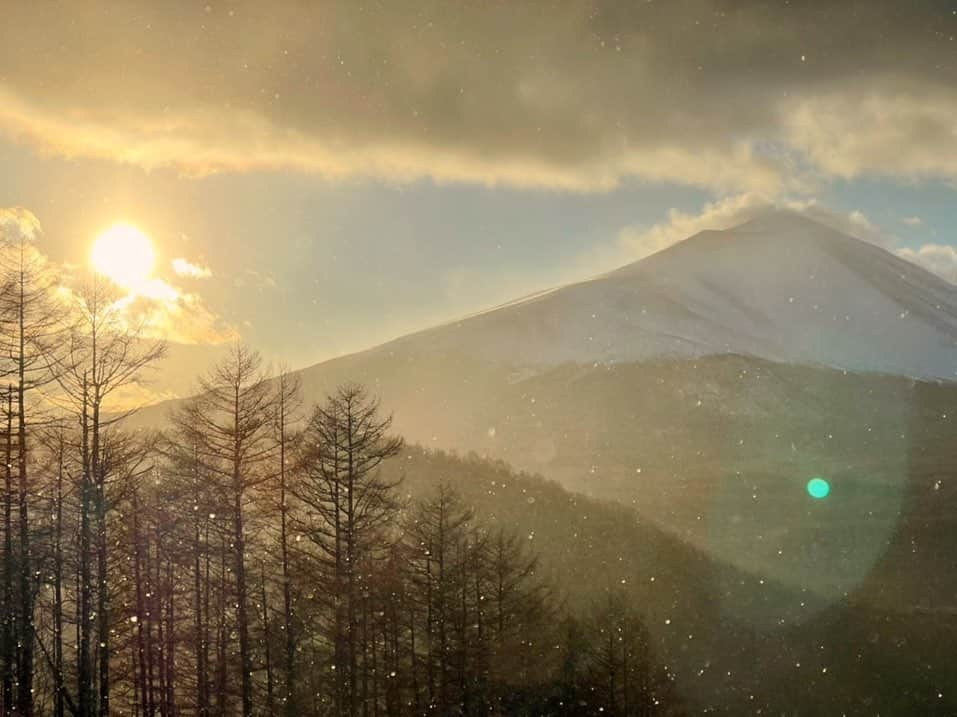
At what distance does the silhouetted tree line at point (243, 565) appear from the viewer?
2058cm

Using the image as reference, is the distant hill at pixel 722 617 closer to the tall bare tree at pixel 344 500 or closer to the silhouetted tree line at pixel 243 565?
the silhouetted tree line at pixel 243 565

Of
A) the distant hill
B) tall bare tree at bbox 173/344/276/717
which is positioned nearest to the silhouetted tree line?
tall bare tree at bbox 173/344/276/717

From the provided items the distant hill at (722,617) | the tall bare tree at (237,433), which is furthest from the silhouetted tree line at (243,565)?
the distant hill at (722,617)

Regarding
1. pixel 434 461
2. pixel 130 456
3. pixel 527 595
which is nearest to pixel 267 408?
pixel 130 456

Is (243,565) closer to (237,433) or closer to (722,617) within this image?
(237,433)

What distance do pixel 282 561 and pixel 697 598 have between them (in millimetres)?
72215

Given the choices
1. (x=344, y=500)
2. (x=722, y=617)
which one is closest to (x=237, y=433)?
(x=344, y=500)

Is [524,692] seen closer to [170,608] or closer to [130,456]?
[170,608]

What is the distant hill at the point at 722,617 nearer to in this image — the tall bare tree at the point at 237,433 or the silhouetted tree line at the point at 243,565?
the silhouetted tree line at the point at 243,565

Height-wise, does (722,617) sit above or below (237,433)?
below

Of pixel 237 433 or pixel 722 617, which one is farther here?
pixel 722 617

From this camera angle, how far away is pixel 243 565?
2545 centimetres

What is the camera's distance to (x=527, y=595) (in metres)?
36.6

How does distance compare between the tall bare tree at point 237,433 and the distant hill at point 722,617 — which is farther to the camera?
the distant hill at point 722,617
